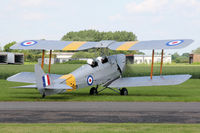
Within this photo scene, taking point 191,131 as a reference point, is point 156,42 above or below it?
above

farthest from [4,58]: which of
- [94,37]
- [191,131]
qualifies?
[191,131]

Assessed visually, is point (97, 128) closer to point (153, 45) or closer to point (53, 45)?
point (153, 45)

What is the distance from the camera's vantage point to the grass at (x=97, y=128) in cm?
1023

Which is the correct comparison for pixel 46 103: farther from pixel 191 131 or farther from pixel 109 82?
→ pixel 191 131

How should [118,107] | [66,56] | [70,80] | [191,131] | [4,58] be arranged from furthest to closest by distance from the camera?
1. [66,56]
2. [4,58]
3. [70,80]
4. [118,107]
5. [191,131]

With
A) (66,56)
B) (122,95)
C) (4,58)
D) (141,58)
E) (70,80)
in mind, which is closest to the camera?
(70,80)

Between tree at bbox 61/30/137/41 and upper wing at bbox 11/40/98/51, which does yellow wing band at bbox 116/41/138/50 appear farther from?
tree at bbox 61/30/137/41

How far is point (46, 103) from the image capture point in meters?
17.6

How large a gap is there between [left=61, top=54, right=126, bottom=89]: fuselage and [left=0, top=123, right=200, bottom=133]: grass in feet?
25.9

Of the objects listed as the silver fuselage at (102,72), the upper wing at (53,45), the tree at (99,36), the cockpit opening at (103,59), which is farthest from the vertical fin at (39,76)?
the tree at (99,36)

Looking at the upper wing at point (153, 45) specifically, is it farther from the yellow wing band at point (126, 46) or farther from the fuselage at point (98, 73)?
the fuselage at point (98, 73)

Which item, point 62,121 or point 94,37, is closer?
point 62,121

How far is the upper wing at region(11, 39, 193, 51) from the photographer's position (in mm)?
19594

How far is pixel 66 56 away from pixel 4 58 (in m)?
53.8
